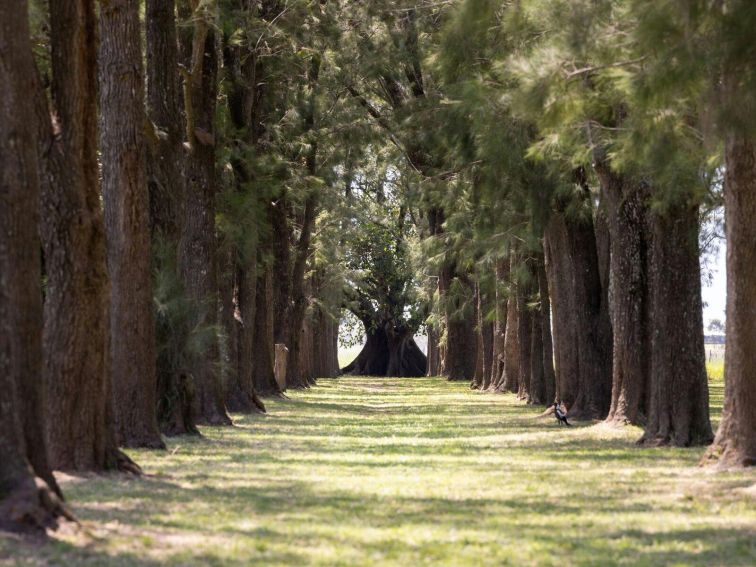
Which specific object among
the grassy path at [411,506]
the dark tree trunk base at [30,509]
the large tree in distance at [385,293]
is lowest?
the grassy path at [411,506]

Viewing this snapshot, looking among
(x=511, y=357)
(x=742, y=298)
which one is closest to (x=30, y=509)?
(x=742, y=298)

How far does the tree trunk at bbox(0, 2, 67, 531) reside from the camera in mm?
9086

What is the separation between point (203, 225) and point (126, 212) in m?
6.14

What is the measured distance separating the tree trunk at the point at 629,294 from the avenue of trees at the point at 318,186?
34 millimetres

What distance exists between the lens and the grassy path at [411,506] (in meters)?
8.84

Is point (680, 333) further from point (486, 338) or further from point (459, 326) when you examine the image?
point (459, 326)

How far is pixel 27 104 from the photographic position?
9.88m

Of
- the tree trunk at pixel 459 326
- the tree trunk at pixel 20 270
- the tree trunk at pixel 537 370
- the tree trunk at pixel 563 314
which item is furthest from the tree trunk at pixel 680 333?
the tree trunk at pixel 459 326

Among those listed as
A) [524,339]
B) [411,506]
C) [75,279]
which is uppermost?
[524,339]

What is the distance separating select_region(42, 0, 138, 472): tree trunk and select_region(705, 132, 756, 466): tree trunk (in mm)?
6549

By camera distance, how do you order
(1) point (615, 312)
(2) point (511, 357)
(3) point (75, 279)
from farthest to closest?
(2) point (511, 357) < (1) point (615, 312) < (3) point (75, 279)

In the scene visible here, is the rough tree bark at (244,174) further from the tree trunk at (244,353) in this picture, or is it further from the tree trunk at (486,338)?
the tree trunk at (486,338)

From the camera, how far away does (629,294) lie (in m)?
20.7

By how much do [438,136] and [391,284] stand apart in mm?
53923
